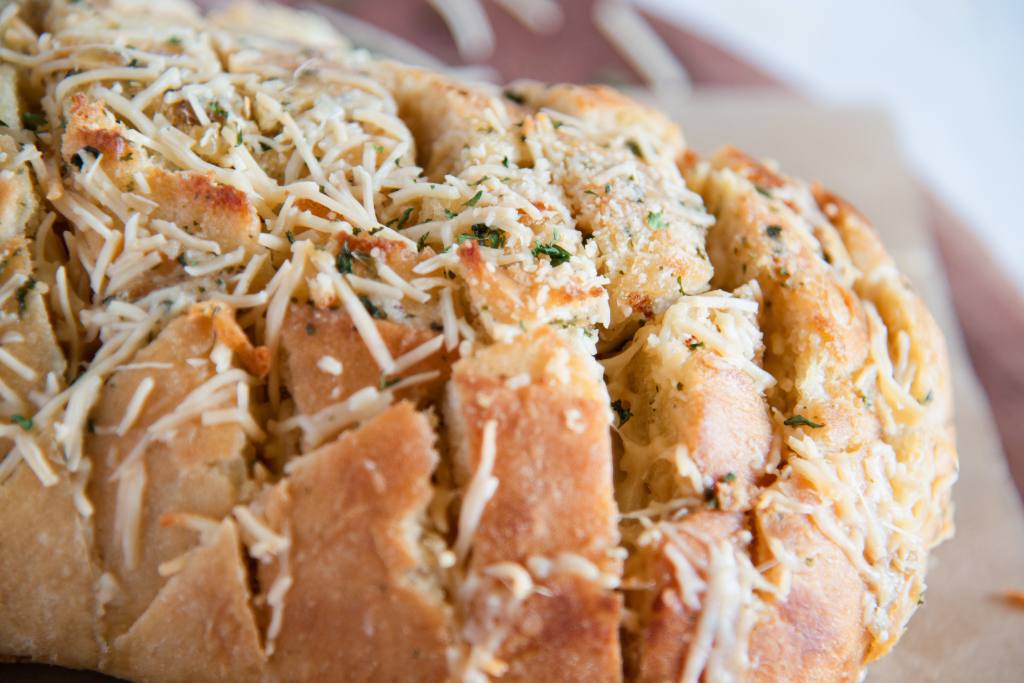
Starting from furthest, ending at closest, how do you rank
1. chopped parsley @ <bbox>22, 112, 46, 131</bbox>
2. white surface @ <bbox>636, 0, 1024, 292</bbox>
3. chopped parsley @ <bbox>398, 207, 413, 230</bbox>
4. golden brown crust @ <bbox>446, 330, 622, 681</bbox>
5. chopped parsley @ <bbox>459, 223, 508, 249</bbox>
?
white surface @ <bbox>636, 0, 1024, 292</bbox>
chopped parsley @ <bbox>22, 112, 46, 131</bbox>
chopped parsley @ <bbox>398, 207, 413, 230</bbox>
chopped parsley @ <bbox>459, 223, 508, 249</bbox>
golden brown crust @ <bbox>446, 330, 622, 681</bbox>

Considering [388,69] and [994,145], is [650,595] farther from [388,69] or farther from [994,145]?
[994,145]

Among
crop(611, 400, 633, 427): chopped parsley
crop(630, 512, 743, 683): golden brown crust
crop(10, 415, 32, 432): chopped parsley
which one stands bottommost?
crop(10, 415, 32, 432): chopped parsley

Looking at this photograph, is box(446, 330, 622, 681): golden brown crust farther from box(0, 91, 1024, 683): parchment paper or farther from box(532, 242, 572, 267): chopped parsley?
box(0, 91, 1024, 683): parchment paper

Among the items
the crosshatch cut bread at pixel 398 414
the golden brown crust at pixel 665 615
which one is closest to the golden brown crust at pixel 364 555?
the crosshatch cut bread at pixel 398 414

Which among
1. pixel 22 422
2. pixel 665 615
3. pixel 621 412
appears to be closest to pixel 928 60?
pixel 621 412

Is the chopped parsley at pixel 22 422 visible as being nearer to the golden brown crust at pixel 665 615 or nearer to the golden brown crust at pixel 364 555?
the golden brown crust at pixel 364 555

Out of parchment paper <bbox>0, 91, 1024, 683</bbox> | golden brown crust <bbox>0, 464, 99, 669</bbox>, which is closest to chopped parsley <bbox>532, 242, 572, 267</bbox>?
golden brown crust <bbox>0, 464, 99, 669</bbox>
